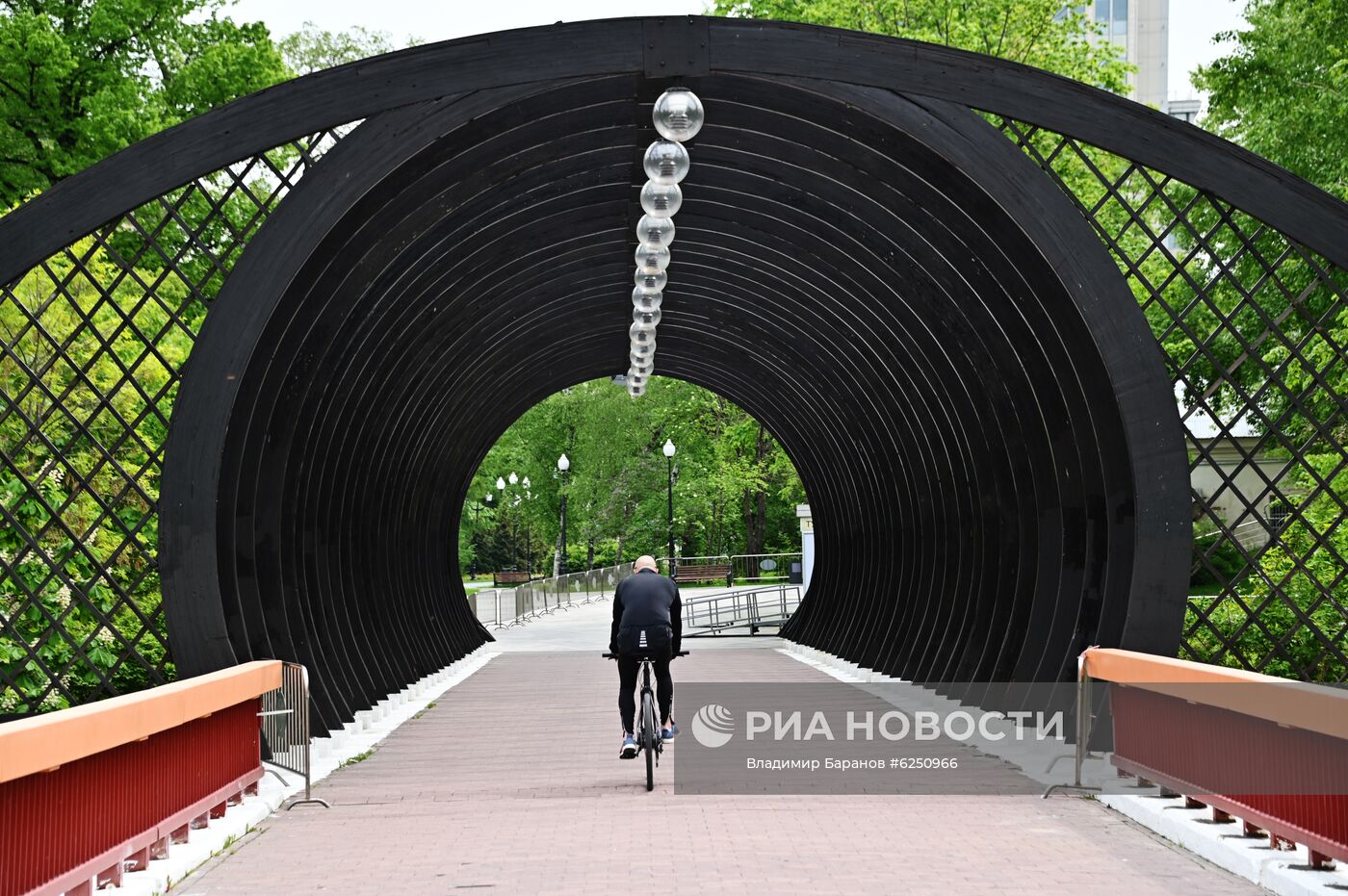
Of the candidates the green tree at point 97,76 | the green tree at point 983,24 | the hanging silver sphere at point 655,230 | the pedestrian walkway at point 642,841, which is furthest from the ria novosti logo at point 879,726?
the green tree at point 983,24

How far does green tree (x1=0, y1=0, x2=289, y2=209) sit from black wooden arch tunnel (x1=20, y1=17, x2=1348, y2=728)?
12.6 metres

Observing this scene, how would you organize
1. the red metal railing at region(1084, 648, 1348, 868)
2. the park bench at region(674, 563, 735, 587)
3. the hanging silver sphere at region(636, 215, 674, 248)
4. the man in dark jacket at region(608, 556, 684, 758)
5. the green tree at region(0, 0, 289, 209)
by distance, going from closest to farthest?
the red metal railing at region(1084, 648, 1348, 868)
the man in dark jacket at region(608, 556, 684, 758)
the hanging silver sphere at region(636, 215, 674, 248)
the green tree at region(0, 0, 289, 209)
the park bench at region(674, 563, 735, 587)

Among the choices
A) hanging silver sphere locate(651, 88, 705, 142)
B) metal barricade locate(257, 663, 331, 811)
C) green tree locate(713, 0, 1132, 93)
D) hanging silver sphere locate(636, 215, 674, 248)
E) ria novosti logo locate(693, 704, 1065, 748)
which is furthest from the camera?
green tree locate(713, 0, 1132, 93)

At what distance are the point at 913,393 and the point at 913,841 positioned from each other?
31.7 ft

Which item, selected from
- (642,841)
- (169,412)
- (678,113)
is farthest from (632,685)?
(169,412)

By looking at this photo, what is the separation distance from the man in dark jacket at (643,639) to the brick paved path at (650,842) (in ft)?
1.34

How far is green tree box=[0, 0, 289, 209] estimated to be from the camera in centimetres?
2917

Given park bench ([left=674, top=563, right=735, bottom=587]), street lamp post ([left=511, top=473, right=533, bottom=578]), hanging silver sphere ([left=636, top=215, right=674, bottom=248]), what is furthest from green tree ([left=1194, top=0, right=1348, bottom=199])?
street lamp post ([left=511, top=473, right=533, bottom=578])

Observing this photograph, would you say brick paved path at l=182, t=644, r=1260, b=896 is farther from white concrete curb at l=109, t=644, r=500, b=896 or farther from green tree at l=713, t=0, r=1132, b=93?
green tree at l=713, t=0, r=1132, b=93

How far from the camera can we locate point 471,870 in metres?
8.04

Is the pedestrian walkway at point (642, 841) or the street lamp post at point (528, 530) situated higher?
the street lamp post at point (528, 530)

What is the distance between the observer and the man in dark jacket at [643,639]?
37.8 feet

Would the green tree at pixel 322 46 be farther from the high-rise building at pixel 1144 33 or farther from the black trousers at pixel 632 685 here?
the high-rise building at pixel 1144 33

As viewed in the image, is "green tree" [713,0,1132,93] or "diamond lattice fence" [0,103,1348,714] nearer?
"diamond lattice fence" [0,103,1348,714]
